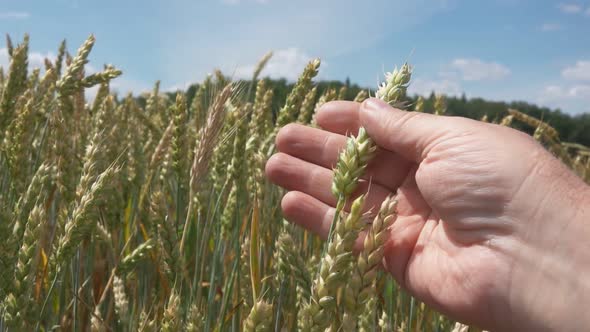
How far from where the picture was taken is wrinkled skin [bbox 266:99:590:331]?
1450 mm

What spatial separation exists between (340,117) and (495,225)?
0.70m

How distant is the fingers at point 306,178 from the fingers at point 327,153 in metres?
0.04

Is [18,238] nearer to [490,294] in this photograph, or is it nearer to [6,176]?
[6,176]

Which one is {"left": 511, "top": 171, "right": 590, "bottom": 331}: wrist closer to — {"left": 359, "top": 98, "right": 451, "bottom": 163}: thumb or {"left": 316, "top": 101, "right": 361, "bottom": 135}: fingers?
{"left": 359, "top": 98, "right": 451, "bottom": 163}: thumb

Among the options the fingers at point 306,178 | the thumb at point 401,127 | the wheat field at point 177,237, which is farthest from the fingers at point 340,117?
the thumb at point 401,127

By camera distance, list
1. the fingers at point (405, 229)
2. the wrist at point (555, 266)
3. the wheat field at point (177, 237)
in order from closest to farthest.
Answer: the wheat field at point (177, 237)
the wrist at point (555, 266)
the fingers at point (405, 229)

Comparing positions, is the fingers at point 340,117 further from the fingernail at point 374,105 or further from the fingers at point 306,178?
the fingernail at point 374,105

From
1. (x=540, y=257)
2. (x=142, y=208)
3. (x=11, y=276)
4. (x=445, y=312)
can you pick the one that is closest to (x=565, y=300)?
(x=540, y=257)

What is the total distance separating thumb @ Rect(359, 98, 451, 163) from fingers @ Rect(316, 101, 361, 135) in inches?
14.3

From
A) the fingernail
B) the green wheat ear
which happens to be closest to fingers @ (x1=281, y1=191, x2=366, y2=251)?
the fingernail

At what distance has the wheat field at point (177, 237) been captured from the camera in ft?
3.96

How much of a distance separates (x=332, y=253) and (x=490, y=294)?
2.17ft

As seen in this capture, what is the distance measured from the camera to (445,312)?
162 cm

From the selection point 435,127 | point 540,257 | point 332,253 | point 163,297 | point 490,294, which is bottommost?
point 163,297
